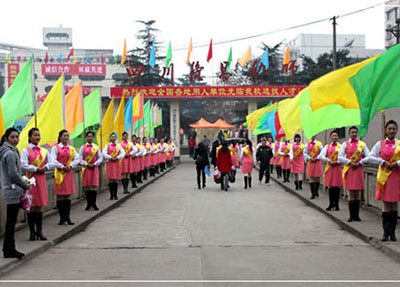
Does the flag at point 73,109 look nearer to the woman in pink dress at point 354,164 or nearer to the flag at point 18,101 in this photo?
the flag at point 18,101

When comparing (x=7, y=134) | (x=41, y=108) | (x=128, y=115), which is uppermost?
(x=128, y=115)

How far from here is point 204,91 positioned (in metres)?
40.4

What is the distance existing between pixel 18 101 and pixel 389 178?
7.12 metres

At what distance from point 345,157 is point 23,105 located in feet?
20.9

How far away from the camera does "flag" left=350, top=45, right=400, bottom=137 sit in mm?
8953

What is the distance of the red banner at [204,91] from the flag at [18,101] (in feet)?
95.1

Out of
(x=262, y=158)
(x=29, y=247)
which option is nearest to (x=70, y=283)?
(x=29, y=247)

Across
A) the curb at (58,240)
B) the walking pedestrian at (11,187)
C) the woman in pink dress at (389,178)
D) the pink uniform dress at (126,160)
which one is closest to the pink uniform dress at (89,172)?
the curb at (58,240)

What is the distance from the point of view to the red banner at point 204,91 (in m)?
40.3

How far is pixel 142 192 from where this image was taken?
19.5 meters

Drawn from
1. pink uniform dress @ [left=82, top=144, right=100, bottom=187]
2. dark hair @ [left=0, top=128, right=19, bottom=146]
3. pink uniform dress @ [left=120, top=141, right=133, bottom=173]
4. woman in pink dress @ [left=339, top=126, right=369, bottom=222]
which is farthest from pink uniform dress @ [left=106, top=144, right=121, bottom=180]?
dark hair @ [left=0, top=128, right=19, bottom=146]

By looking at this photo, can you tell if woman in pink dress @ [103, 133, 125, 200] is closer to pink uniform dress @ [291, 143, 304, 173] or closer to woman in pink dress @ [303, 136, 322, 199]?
woman in pink dress @ [303, 136, 322, 199]

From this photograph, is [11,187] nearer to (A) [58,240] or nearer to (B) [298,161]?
(A) [58,240]

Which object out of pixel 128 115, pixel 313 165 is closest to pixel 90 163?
pixel 313 165
